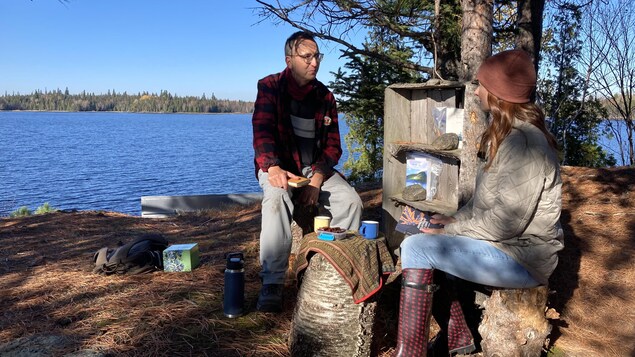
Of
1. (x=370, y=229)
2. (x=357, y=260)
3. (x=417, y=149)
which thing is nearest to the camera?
(x=357, y=260)

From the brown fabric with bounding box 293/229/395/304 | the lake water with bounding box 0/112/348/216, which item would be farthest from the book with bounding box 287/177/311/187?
the lake water with bounding box 0/112/348/216

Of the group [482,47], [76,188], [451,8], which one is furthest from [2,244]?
[76,188]

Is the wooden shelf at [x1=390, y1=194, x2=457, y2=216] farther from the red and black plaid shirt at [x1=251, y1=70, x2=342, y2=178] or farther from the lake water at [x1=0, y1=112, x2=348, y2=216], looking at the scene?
the lake water at [x1=0, y1=112, x2=348, y2=216]

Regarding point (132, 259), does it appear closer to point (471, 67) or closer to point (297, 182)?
point (297, 182)

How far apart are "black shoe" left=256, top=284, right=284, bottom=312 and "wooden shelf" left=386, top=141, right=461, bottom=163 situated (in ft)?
6.46

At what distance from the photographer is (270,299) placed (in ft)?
10.9

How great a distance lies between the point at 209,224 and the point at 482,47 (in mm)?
4540

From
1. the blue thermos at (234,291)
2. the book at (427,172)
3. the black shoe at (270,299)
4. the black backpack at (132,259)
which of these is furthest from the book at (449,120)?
the black backpack at (132,259)

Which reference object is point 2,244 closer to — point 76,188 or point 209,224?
point 209,224

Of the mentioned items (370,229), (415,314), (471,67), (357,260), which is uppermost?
(471,67)

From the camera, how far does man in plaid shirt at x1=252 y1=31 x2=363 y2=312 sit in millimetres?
3350

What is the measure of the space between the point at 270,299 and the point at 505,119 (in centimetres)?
188

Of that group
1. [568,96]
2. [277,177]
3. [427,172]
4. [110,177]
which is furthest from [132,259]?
[110,177]

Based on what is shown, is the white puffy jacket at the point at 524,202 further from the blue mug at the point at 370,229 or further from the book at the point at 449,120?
the book at the point at 449,120
